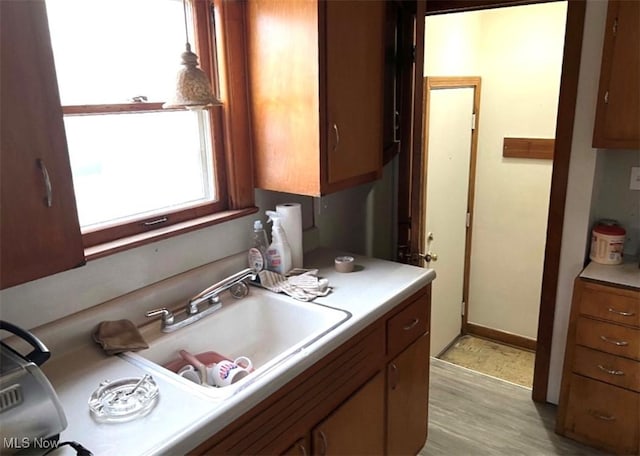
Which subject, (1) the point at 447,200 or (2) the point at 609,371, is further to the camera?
(1) the point at 447,200

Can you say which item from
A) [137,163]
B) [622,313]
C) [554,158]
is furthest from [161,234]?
[622,313]

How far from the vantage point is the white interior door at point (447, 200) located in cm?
275

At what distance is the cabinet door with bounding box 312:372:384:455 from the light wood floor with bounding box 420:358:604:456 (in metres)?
0.63

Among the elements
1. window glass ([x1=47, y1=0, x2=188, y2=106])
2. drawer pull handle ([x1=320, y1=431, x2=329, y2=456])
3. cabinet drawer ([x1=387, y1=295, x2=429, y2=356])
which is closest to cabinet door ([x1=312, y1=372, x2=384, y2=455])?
drawer pull handle ([x1=320, y1=431, x2=329, y2=456])

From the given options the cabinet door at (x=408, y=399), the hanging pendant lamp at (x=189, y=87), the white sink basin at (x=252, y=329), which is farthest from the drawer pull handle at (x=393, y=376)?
the hanging pendant lamp at (x=189, y=87)

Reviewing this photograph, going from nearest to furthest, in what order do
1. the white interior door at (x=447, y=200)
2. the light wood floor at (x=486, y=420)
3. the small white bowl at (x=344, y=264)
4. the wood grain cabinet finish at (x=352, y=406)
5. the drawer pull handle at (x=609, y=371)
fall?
1. the wood grain cabinet finish at (x=352, y=406)
2. the small white bowl at (x=344, y=264)
3. the drawer pull handle at (x=609, y=371)
4. the light wood floor at (x=486, y=420)
5. the white interior door at (x=447, y=200)

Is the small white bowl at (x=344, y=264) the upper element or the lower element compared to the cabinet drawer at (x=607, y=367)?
upper

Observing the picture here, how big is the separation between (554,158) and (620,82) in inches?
15.8

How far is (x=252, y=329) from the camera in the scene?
67.1 inches

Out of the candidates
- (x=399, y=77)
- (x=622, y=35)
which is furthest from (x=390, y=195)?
(x=622, y=35)

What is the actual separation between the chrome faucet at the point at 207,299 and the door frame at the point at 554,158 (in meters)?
0.95

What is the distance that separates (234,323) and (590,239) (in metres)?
1.66

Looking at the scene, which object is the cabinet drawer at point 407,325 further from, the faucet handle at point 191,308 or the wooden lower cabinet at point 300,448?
the faucet handle at point 191,308

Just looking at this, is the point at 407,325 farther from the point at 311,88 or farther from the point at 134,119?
the point at 134,119
